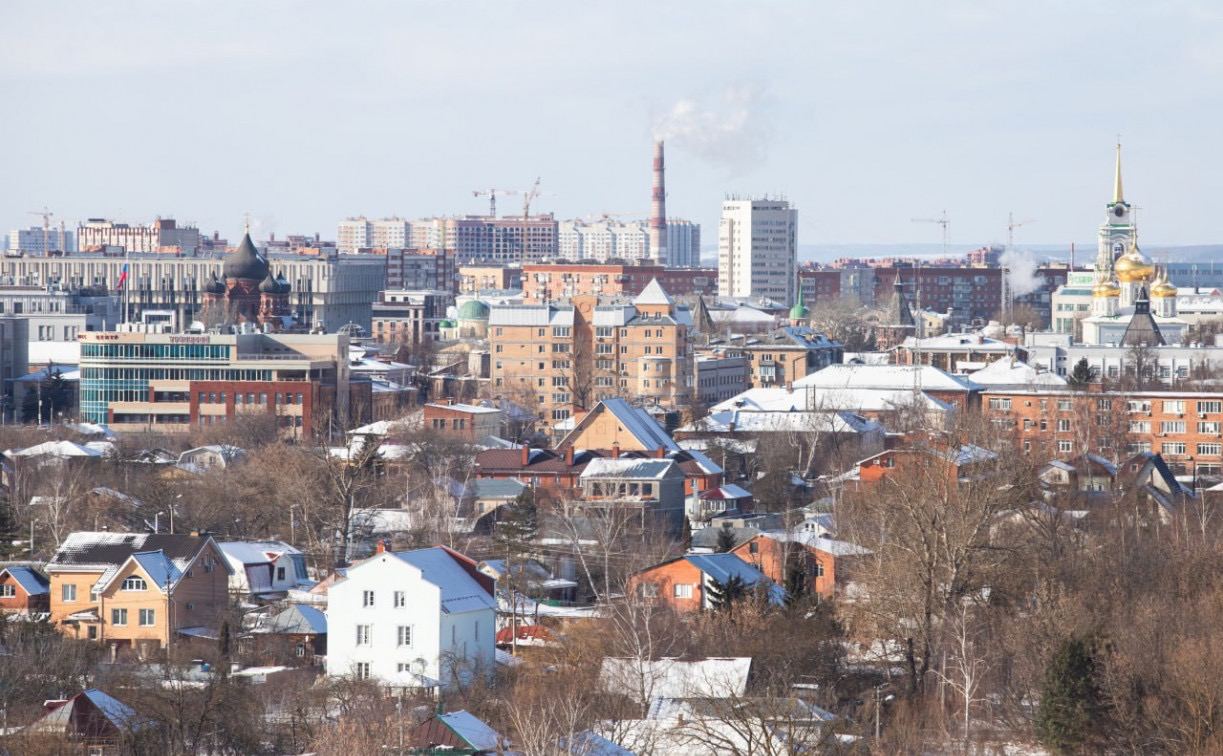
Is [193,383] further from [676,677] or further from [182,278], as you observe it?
[182,278]

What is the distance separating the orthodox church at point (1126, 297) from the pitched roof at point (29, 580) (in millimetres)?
47075

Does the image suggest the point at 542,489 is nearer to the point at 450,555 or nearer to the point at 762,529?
the point at 762,529

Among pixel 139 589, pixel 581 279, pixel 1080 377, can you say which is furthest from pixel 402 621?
pixel 581 279

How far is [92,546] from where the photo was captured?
37031 mm

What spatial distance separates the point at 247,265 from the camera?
308ft

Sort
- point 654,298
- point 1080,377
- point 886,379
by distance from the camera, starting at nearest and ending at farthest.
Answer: point 1080,377 → point 886,379 → point 654,298

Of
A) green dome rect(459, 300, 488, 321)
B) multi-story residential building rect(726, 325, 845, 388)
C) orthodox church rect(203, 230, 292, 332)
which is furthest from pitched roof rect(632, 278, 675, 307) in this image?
green dome rect(459, 300, 488, 321)

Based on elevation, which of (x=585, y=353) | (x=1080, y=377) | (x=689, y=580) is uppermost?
(x=585, y=353)

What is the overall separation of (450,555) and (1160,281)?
6895cm

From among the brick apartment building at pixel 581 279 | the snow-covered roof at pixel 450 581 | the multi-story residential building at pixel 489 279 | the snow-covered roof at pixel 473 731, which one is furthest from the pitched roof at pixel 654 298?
the multi-story residential building at pixel 489 279

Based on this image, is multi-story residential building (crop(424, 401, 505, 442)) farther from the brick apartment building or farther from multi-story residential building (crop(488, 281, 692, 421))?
the brick apartment building

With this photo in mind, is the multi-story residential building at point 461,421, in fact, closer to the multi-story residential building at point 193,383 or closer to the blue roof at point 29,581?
the multi-story residential building at point 193,383

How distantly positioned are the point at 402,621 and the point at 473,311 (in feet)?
283

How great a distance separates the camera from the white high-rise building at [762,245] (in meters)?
163
